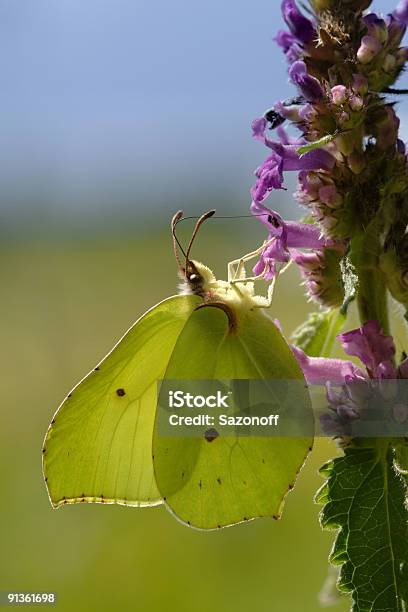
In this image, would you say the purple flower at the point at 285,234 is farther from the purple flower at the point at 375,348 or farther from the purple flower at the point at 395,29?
the purple flower at the point at 395,29

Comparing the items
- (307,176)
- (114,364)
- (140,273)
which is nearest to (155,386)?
(114,364)

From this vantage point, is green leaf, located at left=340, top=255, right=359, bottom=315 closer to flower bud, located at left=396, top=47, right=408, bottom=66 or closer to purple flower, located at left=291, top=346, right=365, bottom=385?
purple flower, located at left=291, top=346, right=365, bottom=385

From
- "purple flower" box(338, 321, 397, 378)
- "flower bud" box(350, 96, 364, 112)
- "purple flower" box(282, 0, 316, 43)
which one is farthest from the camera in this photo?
"purple flower" box(282, 0, 316, 43)

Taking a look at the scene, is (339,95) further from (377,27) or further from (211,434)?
(211,434)

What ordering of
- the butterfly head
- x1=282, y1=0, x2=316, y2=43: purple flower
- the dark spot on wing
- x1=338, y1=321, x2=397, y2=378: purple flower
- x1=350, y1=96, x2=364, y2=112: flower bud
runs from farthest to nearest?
the butterfly head
the dark spot on wing
x1=282, y1=0, x2=316, y2=43: purple flower
x1=338, y1=321, x2=397, y2=378: purple flower
x1=350, y1=96, x2=364, y2=112: flower bud

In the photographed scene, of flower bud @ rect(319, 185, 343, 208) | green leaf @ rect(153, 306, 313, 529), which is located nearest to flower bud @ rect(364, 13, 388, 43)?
flower bud @ rect(319, 185, 343, 208)

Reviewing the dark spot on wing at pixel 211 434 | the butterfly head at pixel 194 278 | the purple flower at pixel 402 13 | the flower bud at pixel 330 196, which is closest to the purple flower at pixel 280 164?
the flower bud at pixel 330 196

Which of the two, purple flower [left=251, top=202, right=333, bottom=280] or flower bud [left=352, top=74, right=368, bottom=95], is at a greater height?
flower bud [left=352, top=74, right=368, bottom=95]
